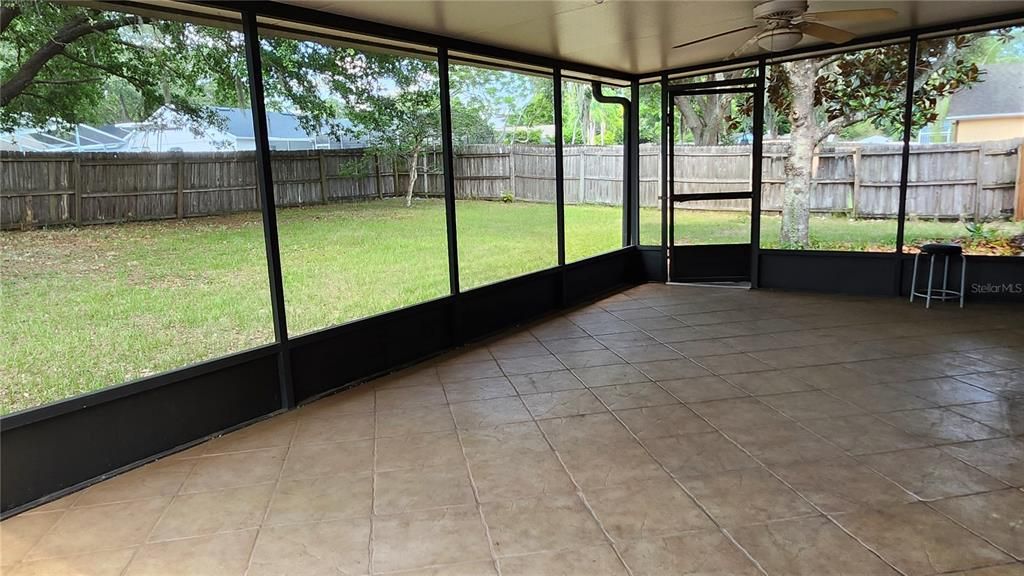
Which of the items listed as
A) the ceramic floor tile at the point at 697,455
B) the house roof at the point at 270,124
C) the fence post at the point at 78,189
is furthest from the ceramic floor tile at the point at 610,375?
the fence post at the point at 78,189

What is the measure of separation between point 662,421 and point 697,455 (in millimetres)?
389

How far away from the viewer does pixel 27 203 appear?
13.2ft

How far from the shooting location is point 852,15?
3.38 metres

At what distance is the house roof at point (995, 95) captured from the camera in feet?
22.0

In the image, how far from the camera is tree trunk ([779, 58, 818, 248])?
22.7ft

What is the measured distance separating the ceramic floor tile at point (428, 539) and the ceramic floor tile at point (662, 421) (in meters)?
1.05

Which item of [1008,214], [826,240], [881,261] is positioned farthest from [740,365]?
[1008,214]

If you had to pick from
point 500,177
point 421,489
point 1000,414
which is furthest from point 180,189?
point 1000,414

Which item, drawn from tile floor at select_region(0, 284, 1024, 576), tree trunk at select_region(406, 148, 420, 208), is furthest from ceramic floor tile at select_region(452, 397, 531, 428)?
tree trunk at select_region(406, 148, 420, 208)

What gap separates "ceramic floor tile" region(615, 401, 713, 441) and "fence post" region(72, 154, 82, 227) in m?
4.09

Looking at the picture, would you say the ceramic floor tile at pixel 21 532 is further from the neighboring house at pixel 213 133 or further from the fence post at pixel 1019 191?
the fence post at pixel 1019 191

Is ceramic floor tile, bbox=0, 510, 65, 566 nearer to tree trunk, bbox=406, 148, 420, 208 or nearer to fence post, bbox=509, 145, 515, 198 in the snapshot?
tree trunk, bbox=406, 148, 420, 208

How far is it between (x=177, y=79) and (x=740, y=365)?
15.8 feet

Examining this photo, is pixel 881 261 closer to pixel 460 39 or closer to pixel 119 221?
pixel 460 39
